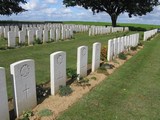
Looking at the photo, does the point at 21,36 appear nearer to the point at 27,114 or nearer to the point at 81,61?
the point at 81,61

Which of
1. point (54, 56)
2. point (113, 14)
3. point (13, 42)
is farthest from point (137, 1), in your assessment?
Result: point (54, 56)

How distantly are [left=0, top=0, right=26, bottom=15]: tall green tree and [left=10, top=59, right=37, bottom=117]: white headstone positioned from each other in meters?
→ 35.8

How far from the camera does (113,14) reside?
146 feet

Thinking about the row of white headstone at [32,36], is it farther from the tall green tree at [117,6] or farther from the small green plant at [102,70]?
the tall green tree at [117,6]

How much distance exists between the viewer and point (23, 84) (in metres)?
4.88

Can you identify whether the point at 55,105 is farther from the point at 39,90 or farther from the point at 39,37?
the point at 39,37

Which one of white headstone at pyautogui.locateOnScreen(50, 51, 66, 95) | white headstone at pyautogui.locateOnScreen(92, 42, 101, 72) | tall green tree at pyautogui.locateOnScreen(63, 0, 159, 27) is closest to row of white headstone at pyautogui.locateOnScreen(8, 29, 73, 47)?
white headstone at pyautogui.locateOnScreen(92, 42, 101, 72)

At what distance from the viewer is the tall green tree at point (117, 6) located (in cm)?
4253

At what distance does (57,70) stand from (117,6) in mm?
39841

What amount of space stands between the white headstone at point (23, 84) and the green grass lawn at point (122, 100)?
2.56ft

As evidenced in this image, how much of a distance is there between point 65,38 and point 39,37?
4.07m

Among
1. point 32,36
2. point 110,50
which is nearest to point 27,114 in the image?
point 110,50

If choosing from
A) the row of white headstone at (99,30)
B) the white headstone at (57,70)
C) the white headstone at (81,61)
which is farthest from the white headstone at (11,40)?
the row of white headstone at (99,30)

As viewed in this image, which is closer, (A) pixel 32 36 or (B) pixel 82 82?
(B) pixel 82 82
